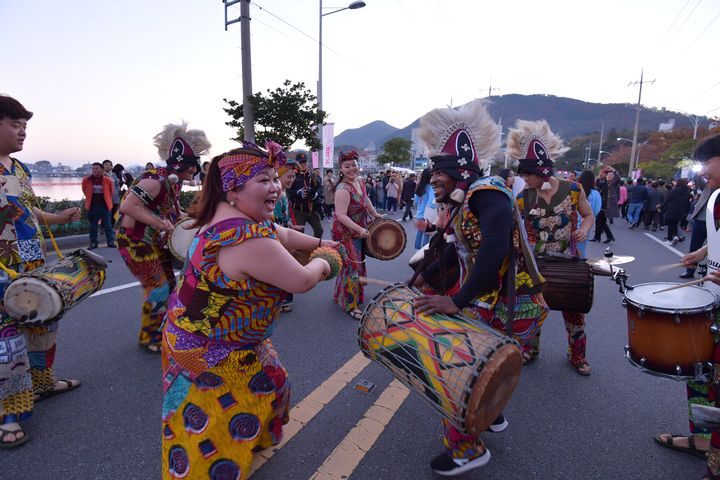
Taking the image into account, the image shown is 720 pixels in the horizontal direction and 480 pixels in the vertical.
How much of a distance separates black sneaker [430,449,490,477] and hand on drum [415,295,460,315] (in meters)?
0.91

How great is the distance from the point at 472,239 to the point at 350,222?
8.67 feet

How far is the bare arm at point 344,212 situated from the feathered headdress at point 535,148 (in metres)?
1.96

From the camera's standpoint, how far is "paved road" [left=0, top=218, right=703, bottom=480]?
8.13 ft

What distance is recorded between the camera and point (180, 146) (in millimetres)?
3945

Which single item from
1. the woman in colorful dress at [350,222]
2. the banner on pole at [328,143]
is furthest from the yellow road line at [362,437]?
the banner on pole at [328,143]

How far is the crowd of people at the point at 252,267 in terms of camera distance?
193 cm

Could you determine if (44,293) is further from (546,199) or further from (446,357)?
(546,199)

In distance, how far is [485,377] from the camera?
181 cm

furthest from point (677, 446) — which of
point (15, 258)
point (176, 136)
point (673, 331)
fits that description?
point (176, 136)

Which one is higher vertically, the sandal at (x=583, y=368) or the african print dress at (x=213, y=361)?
the african print dress at (x=213, y=361)

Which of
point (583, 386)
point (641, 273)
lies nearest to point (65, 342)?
point (583, 386)

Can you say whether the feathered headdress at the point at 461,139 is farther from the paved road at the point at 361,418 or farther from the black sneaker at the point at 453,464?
the paved road at the point at 361,418

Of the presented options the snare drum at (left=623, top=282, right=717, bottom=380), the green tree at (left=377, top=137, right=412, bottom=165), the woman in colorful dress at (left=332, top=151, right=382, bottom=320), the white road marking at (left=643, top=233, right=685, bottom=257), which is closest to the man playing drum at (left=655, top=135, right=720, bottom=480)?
the snare drum at (left=623, top=282, right=717, bottom=380)

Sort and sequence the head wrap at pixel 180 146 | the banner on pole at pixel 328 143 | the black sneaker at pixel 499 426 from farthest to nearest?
the banner on pole at pixel 328 143 < the head wrap at pixel 180 146 < the black sneaker at pixel 499 426
